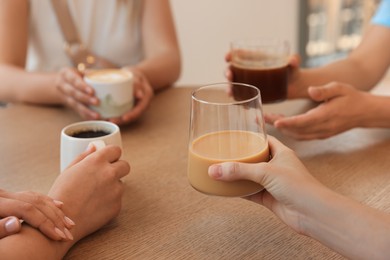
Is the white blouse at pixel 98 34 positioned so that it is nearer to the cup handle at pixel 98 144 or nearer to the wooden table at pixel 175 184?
the wooden table at pixel 175 184

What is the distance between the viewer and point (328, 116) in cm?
111

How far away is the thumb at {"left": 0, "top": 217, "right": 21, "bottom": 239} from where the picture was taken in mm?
728

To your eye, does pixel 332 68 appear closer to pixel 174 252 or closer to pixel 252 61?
pixel 252 61

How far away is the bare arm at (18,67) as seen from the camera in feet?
4.56

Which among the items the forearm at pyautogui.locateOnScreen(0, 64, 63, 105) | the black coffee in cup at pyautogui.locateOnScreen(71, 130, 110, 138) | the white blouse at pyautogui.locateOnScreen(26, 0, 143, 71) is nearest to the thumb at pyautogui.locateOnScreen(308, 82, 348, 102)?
the black coffee in cup at pyautogui.locateOnScreen(71, 130, 110, 138)

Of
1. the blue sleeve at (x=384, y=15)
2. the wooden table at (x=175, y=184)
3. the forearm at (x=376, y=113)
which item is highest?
the blue sleeve at (x=384, y=15)

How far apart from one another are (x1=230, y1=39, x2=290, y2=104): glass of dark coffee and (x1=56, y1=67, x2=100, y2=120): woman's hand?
35 cm

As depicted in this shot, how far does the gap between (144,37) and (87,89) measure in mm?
535

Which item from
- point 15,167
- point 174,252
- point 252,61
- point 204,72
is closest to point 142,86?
point 252,61

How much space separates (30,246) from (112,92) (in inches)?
21.8

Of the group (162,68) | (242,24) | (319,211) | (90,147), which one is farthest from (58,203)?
(242,24)

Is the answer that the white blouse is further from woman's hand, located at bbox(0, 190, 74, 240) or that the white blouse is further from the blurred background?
the blurred background

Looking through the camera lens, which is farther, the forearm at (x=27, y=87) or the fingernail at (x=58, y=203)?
the forearm at (x=27, y=87)

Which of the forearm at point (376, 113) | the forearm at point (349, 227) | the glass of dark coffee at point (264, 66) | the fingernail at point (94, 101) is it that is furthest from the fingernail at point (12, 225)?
the forearm at point (376, 113)
